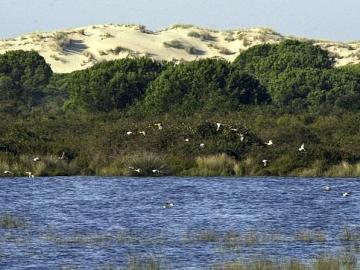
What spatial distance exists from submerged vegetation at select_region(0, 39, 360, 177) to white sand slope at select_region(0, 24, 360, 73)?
2392cm

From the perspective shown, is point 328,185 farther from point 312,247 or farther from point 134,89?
point 134,89

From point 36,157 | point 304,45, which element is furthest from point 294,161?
point 304,45

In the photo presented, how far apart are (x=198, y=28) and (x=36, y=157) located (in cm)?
10418

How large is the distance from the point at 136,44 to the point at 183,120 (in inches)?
3029

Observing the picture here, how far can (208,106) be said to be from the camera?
7344 centimetres

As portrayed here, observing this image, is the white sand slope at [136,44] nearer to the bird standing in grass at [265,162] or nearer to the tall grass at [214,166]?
the tall grass at [214,166]

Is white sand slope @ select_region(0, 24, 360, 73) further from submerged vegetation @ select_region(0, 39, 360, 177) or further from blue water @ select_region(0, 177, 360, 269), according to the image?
blue water @ select_region(0, 177, 360, 269)

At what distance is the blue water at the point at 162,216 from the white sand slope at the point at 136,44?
81668 millimetres

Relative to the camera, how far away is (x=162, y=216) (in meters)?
35.7

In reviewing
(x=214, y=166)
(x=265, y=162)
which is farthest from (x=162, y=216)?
(x=265, y=162)

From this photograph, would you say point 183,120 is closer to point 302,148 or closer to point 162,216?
point 302,148

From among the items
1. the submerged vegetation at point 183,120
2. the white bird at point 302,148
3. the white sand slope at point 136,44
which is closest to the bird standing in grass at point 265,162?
the submerged vegetation at point 183,120

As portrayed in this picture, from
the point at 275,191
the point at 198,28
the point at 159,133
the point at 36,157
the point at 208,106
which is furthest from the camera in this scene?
the point at 198,28

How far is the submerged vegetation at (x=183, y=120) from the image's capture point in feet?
170
